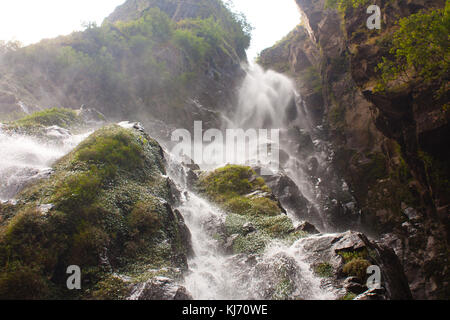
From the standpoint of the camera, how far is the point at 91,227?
10.6m

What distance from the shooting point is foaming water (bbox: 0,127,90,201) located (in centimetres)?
1251

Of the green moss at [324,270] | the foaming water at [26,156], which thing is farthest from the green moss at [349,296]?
A: the foaming water at [26,156]

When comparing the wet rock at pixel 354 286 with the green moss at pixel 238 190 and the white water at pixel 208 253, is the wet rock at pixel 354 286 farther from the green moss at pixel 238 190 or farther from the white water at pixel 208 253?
the green moss at pixel 238 190

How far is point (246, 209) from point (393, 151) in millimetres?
12166

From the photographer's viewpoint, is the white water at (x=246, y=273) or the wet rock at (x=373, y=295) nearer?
the wet rock at (x=373, y=295)

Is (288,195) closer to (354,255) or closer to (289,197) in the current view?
(289,197)

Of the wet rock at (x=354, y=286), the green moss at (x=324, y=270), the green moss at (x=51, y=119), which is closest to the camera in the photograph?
the wet rock at (x=354, y=286)

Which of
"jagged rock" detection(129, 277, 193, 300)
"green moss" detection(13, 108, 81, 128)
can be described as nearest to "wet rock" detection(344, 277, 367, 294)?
"jagged rock" detection(129, 277, 193, 300)

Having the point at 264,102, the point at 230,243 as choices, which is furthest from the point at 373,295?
the point at 264,102

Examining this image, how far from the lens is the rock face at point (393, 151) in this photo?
1580 centimetres

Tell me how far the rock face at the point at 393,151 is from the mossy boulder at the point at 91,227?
1346cm

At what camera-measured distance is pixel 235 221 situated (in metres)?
15.6

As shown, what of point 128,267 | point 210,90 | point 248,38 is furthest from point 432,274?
point 248,38
